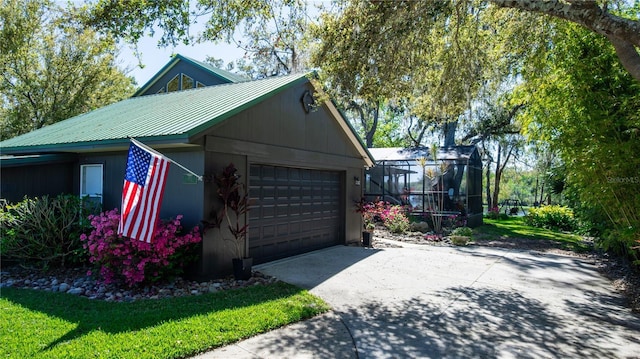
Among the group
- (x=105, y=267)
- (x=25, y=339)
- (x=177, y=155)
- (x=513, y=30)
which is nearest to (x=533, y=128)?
(x=513, y=30)

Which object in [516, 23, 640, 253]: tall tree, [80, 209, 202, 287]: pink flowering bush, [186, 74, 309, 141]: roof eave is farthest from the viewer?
[186, 74, 309, 141]: roof eave

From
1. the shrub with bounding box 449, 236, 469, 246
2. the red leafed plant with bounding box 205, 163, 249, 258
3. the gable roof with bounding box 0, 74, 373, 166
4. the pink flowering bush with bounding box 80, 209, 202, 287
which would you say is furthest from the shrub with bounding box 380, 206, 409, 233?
the pink flowering bush with bounding box 80, 209, 202, 287

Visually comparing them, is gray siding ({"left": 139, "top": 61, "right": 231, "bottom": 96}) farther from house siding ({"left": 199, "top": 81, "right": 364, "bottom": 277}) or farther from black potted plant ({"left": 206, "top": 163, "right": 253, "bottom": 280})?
black potted plant ({"left": 206, "top": 163, "right": 253, "bottom": 280})

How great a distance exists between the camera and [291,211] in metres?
9.35

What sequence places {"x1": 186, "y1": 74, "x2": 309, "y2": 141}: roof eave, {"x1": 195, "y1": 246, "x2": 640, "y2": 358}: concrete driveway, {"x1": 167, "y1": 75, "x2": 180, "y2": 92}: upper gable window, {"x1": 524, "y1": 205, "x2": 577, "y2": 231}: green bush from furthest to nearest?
{"x1": 167, "y1": 75, "x2": 180, "y2": 92}: upper gable window → {"x1": 524, "y1": 205, "x2": 577, "y2": 231}: green bush → {"x1": 186, "y1": 74, "x2": 309, "y2": 141}: roof eave → {"x1": 195, "y1": 246, "x2": 640, "y2": 358}: concrete driveway

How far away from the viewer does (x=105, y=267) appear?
6.24 m

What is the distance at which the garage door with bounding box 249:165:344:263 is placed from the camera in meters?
8.37

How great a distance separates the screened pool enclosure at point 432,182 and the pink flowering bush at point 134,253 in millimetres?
11531

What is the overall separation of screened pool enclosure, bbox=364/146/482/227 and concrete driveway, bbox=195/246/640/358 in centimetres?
738

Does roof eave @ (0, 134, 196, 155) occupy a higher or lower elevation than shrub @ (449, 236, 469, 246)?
higher

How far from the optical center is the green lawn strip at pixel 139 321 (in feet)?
13.1

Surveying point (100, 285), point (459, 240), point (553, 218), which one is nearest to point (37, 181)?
point (100, 285)

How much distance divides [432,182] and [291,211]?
31.6ft

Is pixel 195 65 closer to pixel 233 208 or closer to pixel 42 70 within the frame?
pixel 42 70
